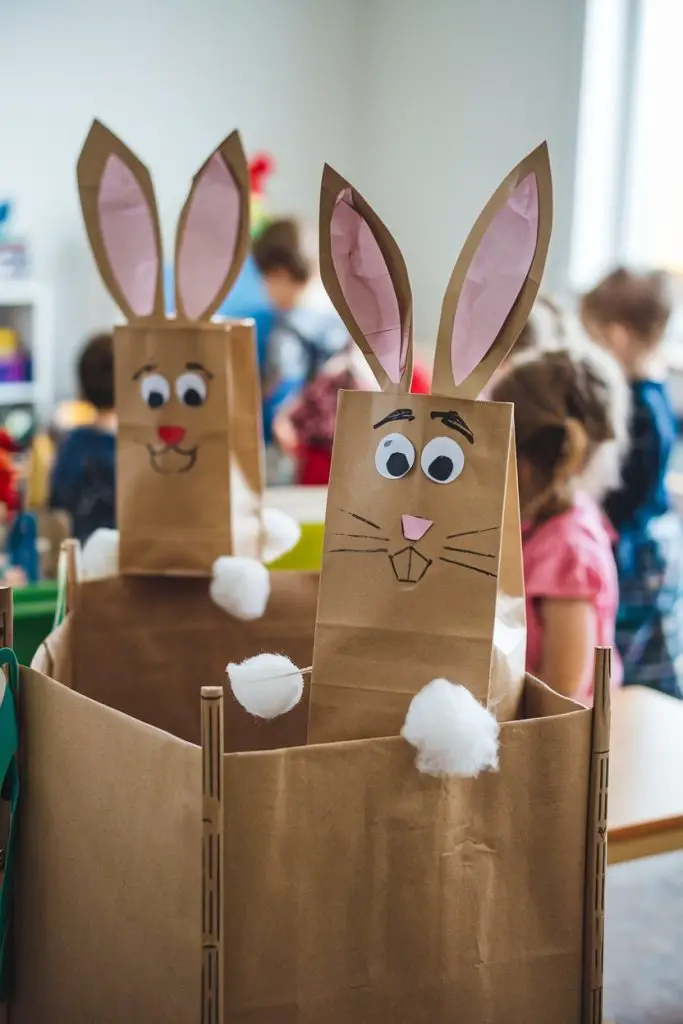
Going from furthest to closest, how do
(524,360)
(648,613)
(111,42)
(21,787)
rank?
(111,42)
(648,613)
(524,360)
(21,787)

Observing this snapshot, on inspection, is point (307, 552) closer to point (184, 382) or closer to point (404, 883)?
point (184, 382)

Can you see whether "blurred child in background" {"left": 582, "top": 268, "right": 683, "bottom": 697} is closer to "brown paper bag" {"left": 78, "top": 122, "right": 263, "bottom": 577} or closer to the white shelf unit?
"brown paper bag" {"left": 78, "top": 122, "right": 263, "bottom": 577}

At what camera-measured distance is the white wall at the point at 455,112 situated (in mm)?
3404

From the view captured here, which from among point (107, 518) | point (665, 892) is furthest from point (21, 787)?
point (107, 518)

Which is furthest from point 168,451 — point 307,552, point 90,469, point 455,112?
point 455,112

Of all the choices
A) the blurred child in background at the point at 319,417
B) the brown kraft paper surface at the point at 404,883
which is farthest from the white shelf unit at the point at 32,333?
the brown kraft paper surface at the point at 404,883

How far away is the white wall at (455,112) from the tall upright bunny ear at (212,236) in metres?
2.58

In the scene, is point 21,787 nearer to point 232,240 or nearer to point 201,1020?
point 201,1020

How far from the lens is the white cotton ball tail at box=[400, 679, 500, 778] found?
2.04 ft

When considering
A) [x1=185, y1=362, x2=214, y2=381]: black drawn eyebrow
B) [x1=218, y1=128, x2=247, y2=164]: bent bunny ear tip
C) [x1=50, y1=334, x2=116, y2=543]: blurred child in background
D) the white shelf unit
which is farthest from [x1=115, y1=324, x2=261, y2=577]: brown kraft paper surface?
the white shelf unit

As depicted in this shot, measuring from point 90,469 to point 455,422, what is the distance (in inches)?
61.5

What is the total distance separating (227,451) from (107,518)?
1212 millimetres

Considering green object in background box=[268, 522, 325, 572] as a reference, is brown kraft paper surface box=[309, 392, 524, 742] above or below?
above

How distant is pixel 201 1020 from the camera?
617 millimetres
